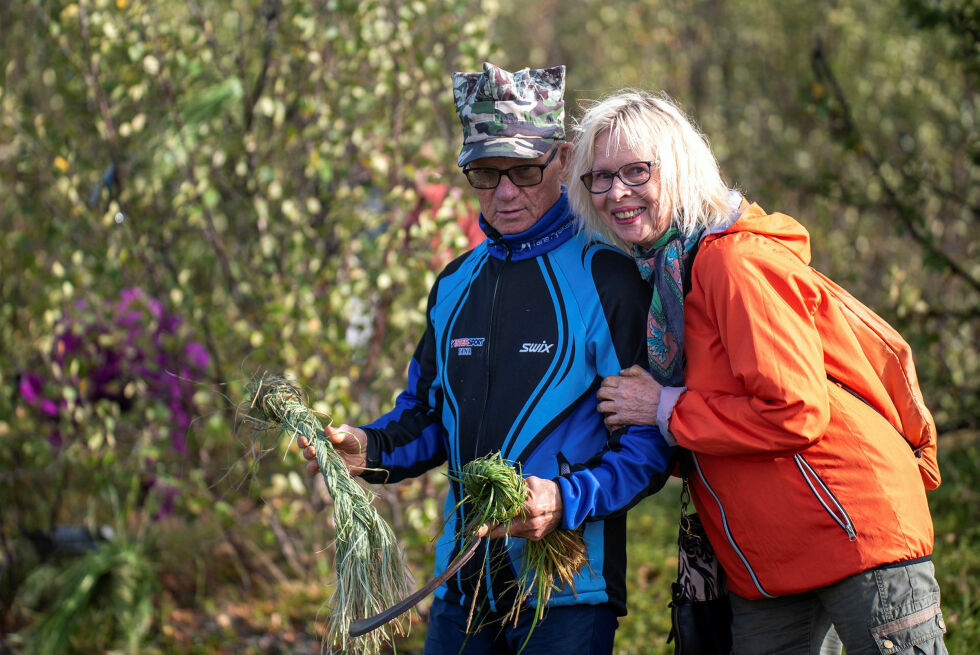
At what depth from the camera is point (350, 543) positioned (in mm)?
2334

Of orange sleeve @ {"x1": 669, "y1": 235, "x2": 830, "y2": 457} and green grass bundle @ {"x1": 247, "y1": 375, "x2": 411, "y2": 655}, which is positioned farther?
green grass bundle @ {"x1": 247, "y1": 375, "x2": 411, "y2": 655}

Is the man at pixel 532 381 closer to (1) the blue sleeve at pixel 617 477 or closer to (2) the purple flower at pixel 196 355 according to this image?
(1) the blue sleeve at pixel 617 477

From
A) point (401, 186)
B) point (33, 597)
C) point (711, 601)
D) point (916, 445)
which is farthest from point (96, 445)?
point (916, 445)

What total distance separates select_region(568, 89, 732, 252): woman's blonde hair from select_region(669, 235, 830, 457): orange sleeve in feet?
0.53

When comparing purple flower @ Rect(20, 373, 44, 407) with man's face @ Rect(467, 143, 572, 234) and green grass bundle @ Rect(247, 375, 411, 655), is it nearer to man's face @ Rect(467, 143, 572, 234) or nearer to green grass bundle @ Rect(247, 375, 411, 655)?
green grass bundle @ Rect(247, 375, 411, 655)

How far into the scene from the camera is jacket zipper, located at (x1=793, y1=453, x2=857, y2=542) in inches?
84.0

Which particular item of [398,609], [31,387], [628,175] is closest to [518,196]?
[628,175]

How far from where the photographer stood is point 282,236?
5.11 meters

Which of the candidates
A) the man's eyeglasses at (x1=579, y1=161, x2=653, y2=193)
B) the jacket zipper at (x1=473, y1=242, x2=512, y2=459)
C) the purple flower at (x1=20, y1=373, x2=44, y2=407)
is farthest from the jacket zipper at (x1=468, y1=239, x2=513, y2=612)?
the purple flower at (x1=20, y1=373, x2=44, y2=407)

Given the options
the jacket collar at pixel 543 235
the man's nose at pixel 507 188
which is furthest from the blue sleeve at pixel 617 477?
the man's nose at pixel 507 188

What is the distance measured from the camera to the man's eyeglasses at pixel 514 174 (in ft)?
8.29

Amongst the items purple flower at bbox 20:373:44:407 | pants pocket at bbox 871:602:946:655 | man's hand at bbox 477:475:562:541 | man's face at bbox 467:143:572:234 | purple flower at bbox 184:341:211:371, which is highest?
man's face at bbox 467:143:572:234

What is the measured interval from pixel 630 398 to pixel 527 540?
0.46m

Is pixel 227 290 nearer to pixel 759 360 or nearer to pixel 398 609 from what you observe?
pixel 398 609
